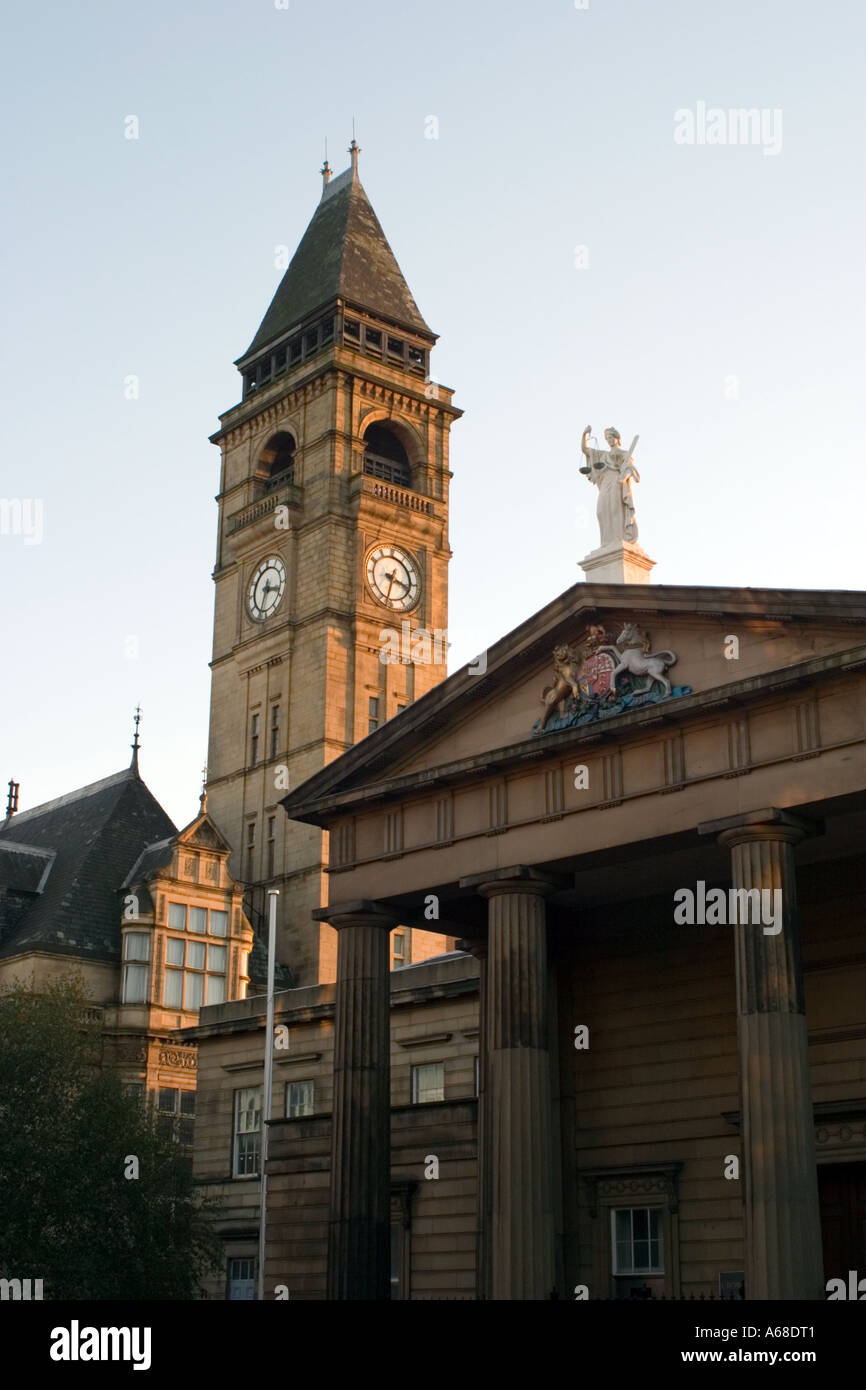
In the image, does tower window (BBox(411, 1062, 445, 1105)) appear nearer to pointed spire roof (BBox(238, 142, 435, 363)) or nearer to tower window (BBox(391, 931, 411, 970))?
tower window (BBox(391, 931, 411, 970))

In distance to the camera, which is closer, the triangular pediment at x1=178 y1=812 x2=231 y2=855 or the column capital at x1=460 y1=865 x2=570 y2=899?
the column capital at x1=460 y1=865 x2=570 y2=899

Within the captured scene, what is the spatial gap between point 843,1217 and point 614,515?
14.5 meters

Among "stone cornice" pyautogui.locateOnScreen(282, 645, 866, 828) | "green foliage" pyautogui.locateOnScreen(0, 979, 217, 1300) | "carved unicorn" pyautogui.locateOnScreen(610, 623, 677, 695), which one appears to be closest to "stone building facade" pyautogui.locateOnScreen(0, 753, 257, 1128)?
"green foliage" pyautogui.locateOnScreen(0, 979, 217, 1300)

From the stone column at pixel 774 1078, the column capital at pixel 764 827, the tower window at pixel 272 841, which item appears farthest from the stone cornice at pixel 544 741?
the tower window at pixel 272 841

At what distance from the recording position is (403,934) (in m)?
78.3

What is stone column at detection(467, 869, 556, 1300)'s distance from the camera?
97.2 feet

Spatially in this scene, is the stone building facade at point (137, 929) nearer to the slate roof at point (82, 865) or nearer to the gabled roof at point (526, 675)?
the slate roof at point (82, 865)

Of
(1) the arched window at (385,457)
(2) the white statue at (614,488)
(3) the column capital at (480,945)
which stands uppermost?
(1) the arched window at (385,457)

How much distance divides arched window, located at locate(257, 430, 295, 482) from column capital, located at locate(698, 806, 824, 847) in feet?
203

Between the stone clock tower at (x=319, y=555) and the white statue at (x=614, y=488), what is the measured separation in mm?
42059

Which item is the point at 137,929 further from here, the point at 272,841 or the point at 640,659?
the point at 640,659

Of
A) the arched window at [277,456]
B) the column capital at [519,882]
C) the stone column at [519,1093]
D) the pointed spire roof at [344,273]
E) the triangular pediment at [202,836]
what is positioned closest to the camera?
the stone column at [519,1093]

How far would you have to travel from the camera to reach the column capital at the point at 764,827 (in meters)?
27.9
